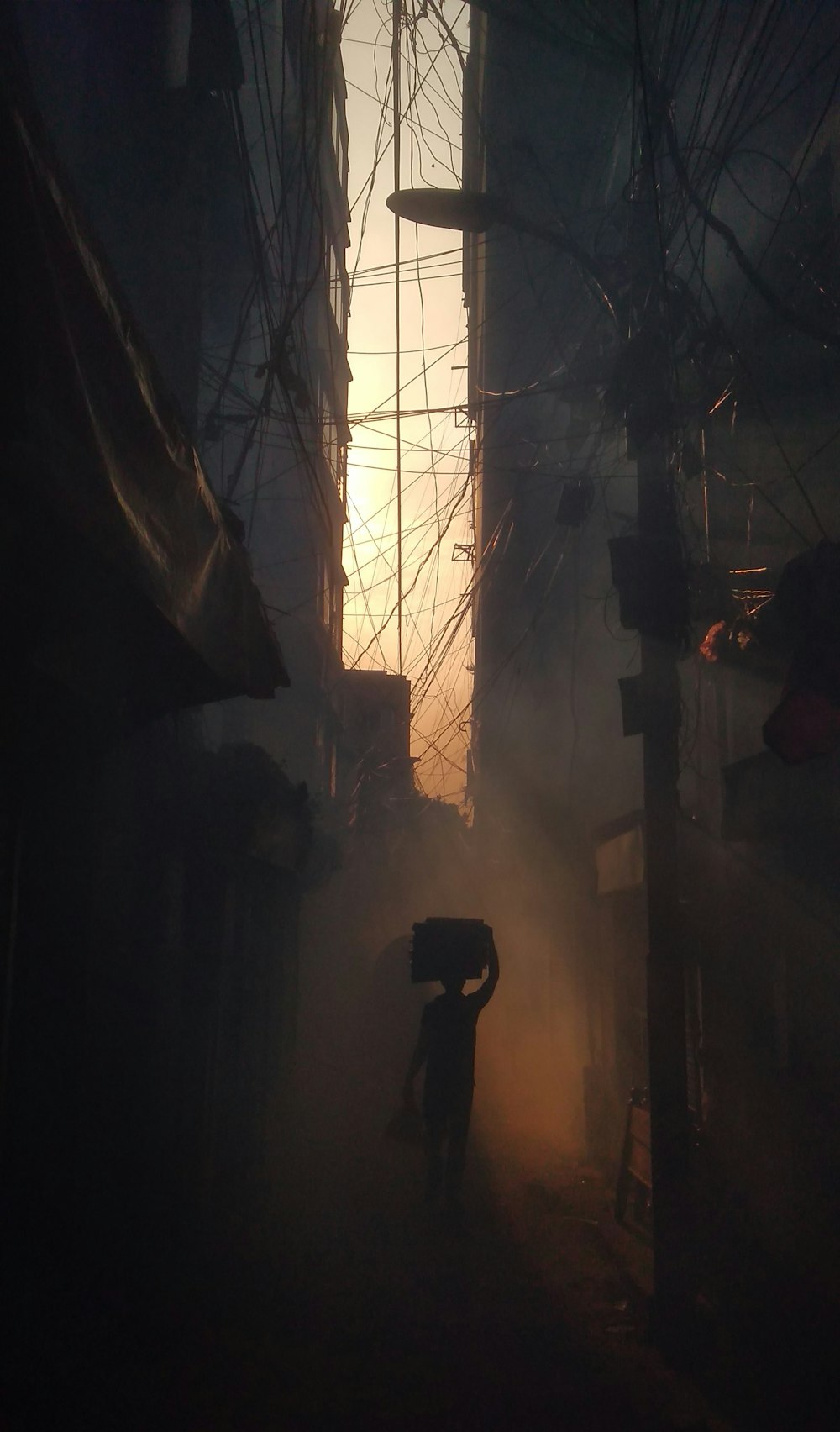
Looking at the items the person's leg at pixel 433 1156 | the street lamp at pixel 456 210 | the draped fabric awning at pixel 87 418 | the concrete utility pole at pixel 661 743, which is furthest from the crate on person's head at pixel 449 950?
the street lamp at pixel 456 210

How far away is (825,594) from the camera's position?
534 centimetres

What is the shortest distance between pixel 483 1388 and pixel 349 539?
7.75m

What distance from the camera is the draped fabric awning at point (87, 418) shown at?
2465 mm

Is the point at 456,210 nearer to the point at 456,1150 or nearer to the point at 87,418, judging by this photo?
the point at 87,418

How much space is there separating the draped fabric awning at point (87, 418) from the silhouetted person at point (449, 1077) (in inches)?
198

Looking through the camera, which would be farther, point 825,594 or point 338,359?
point 338,359

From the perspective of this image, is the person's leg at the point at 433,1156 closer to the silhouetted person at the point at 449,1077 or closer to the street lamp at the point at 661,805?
the silhouetted person at the point at 449,1077

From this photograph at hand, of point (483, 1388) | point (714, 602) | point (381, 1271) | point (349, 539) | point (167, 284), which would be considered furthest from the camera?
point (349, 539)

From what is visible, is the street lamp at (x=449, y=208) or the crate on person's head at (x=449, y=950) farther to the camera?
the crate on person's head at (x=449, y=950)

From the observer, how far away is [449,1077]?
7855 millimetres

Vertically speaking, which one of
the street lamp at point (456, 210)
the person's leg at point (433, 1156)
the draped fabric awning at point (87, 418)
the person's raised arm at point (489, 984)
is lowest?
the person's leg at point (433, 1156)

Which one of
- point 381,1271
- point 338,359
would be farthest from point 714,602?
point 338,359

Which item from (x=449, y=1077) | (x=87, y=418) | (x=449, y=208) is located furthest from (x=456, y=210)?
(x=449, y=1077)

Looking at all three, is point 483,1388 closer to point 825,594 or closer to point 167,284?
point 825,594
